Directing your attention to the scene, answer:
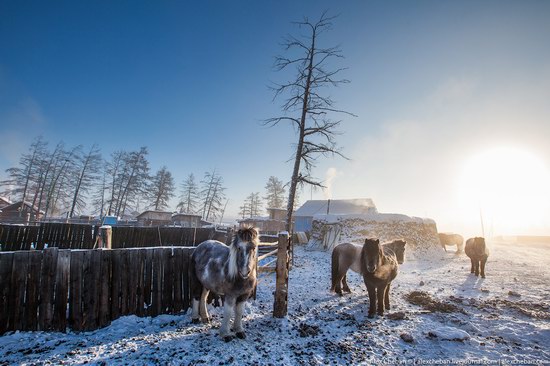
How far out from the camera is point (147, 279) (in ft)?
18.2

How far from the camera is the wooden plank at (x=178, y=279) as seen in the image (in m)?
5.83

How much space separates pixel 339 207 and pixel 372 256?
4205 cm

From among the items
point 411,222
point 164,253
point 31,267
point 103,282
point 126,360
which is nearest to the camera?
point 126,360

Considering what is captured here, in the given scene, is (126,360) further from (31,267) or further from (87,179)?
(87,179)

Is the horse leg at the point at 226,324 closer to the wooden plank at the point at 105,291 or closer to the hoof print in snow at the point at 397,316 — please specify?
the wooden plank at the point at 105,291

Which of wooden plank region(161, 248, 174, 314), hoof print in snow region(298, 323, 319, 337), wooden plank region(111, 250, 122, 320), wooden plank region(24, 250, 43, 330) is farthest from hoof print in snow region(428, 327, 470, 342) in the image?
wooden plank region(24, 250, 43, 330)

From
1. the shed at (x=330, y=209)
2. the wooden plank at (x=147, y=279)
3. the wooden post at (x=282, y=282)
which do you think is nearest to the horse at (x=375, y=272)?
the wooden post at (x=282, y=282)

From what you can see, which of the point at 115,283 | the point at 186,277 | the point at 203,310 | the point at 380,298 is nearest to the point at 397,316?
the point at 380,298

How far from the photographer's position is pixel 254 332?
16.3 ft

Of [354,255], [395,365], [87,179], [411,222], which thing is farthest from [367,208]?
[87,179]

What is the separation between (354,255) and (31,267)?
25.9 ft

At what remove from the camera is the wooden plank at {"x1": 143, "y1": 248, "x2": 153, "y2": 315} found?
5.46m

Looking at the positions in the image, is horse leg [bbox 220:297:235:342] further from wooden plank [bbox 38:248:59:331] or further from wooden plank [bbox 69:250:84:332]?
wooden plank [bbox 38:248:59:331]

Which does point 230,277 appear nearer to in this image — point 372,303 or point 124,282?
point 124,282
